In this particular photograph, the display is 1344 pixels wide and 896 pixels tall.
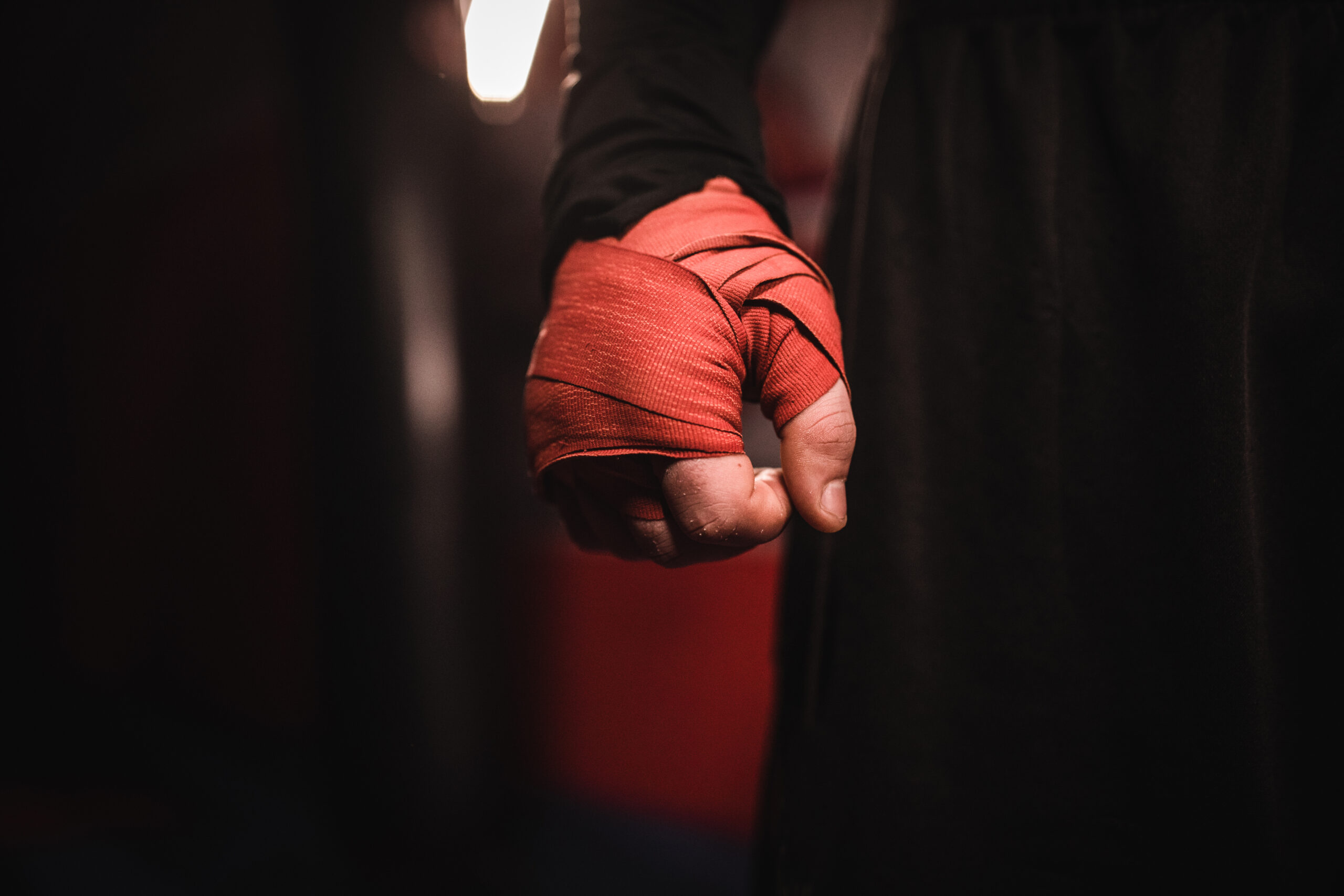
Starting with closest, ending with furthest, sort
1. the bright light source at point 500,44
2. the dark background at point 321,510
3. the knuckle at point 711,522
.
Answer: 1. the knuckle at point 711,522
2. the bright light source at point 500,44
3. the dark background at point 321,510

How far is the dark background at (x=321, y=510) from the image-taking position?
3.75 feet

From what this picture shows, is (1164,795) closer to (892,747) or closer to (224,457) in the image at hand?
(892,747)

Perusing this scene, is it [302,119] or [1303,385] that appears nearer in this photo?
[1303,385]

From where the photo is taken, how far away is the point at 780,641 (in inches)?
18.8

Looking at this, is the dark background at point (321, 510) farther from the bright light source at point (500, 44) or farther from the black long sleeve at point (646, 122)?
the black long sleeve at point (646, 122)

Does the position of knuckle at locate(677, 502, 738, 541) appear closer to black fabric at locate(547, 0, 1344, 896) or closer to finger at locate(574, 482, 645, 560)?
finger at locate(574, 482, 645, 560)

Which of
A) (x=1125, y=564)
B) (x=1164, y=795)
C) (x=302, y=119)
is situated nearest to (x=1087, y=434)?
(x=1125, y=564)

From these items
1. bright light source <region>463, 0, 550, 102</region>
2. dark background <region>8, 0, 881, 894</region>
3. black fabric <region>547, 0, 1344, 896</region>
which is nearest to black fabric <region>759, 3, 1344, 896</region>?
black fabric <region>547, 0, 1344, 896</region>

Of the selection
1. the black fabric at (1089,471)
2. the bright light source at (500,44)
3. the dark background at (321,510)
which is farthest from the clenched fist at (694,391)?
the bright light source at (500,44)

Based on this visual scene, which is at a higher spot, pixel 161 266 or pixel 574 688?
pixel 161 266

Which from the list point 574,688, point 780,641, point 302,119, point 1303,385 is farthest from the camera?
point 574,688

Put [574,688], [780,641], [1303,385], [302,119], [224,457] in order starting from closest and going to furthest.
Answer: [1303,385]
[780,641]
[302,119]
[574,688]
[224,457]

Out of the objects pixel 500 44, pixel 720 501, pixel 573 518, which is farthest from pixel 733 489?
pixel 500 44

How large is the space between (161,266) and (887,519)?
2.37 meters
